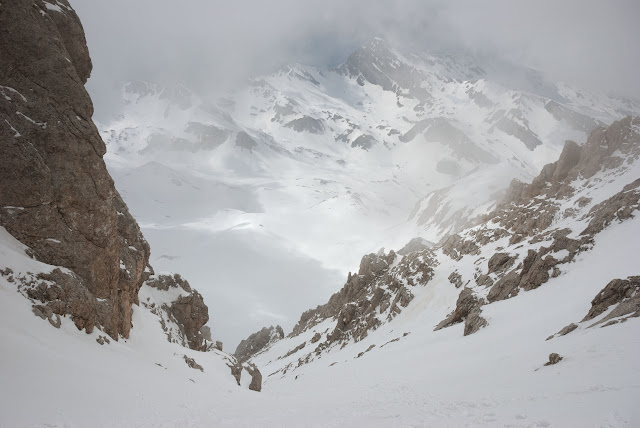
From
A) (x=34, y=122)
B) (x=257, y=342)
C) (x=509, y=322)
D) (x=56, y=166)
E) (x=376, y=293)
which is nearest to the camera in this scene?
(x=34, y=122)

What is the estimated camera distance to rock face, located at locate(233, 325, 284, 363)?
86062mm

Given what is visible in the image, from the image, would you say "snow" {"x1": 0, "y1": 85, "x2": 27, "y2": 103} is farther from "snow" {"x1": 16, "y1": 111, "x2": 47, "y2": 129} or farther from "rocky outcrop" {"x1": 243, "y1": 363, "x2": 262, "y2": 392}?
"rocky outcrop" {"x1": 243, "y1": 363, "x2": 262, "y2": 392}

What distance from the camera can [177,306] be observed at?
1633 inches

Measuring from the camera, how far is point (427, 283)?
58281 millimetres

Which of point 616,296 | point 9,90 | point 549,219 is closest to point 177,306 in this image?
point 9,90

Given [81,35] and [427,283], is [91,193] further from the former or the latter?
[427,283]

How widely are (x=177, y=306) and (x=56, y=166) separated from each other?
2531 centimetres

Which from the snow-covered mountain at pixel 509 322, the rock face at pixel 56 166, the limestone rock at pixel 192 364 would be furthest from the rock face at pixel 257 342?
the rock face at pixel 56 166

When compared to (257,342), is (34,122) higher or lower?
higher

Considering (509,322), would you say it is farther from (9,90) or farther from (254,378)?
(9,90)

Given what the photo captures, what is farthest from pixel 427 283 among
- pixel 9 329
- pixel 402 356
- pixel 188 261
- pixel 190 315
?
pixel 188 261

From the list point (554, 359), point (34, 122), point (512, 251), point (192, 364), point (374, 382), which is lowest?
point (374, 382)

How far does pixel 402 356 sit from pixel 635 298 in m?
18.3

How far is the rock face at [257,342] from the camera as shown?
86.1 meters
